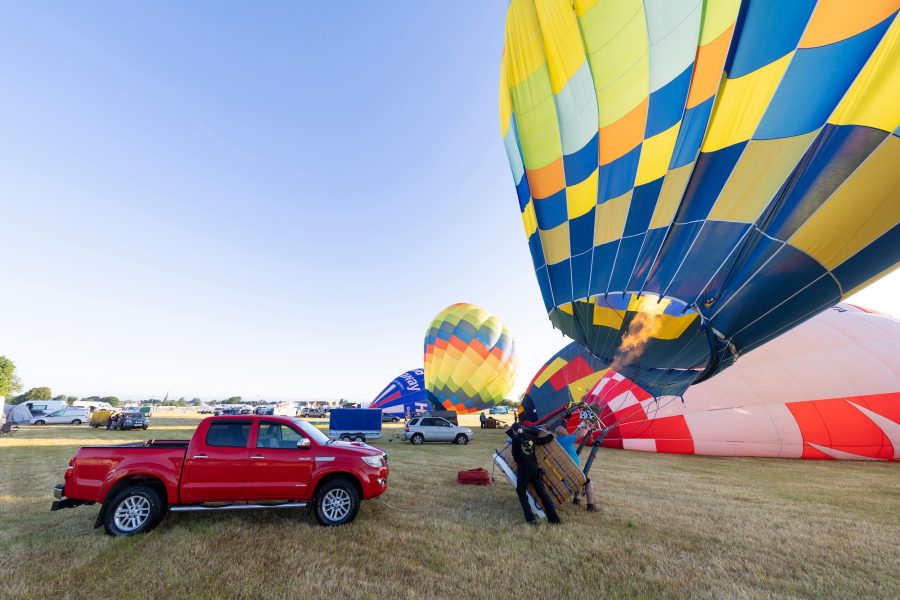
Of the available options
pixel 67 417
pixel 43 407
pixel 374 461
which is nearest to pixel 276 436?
pixel 374 461

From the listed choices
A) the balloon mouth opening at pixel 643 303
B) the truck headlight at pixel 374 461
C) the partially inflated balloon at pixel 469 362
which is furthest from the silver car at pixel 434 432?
the truck headlight at pixel 374 461

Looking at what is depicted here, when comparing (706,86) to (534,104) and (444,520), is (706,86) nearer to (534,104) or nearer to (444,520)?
(534,104)

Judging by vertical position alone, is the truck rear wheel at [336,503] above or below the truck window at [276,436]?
below

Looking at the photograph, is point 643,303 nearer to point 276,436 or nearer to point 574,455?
point 574,455

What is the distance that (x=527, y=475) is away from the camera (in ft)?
20.7

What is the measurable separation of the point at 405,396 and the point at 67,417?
30.1 m

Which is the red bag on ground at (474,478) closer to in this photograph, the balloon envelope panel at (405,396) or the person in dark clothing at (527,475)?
the person in dark clothing at (527,475)

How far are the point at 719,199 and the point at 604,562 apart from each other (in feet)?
18.3

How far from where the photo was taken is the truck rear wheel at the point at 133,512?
17.3 feet

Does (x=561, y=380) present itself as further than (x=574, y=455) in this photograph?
Yes

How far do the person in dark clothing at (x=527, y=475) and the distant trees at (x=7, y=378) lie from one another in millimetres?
80238

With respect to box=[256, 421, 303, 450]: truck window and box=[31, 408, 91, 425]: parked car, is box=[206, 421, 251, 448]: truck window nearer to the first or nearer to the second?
box=[256, 421, 303, 450]: truck window

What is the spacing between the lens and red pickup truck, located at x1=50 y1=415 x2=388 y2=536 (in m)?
5.33

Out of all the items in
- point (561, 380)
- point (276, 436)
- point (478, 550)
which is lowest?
point (478, 550)
